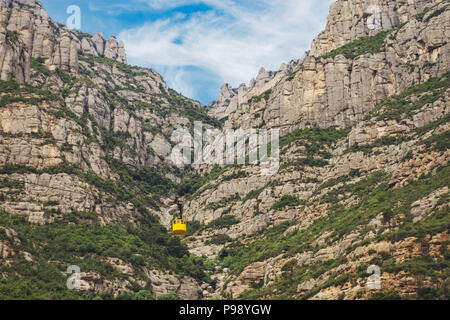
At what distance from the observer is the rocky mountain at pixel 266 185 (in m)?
80.8

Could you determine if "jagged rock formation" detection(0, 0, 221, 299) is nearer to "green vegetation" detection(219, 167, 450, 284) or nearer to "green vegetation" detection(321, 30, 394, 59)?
"green vegetation" detection(219, 167, 450, 284)

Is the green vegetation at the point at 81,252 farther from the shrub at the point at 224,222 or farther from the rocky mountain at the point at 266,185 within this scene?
the shrub at the point at 224,222

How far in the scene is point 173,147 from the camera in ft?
607

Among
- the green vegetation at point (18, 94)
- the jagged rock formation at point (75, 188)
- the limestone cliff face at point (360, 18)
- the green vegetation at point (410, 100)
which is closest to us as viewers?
the jagged rock formation at point (75, 188)

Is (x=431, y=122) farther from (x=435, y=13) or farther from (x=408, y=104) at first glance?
(x=435, y=13)

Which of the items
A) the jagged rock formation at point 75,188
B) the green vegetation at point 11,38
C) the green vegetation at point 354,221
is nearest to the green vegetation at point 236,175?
the jagged rock formation at point 75,188

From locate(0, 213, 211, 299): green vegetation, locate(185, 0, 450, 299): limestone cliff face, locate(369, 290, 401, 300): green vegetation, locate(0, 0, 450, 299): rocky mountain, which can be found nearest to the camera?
locate(369, 290, 401, 300): green vegetation

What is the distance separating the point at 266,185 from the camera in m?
127

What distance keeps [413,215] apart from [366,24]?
9133 centimetres

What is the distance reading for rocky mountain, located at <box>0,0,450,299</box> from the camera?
8075 centimetres

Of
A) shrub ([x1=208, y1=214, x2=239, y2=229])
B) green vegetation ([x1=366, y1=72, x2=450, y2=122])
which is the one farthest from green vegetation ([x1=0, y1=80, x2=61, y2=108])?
green vegetation ([x1=366, y1=72, x2=450, y2=122])

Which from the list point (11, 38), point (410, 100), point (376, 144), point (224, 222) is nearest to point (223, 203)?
point (224, 222)

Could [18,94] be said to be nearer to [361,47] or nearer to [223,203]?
[223,203]
